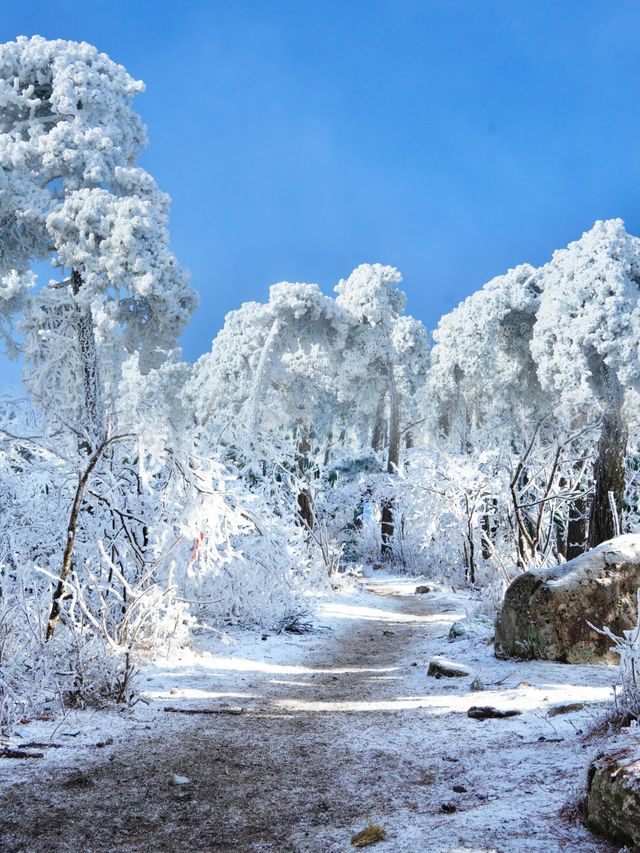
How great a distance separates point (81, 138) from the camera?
1384cm

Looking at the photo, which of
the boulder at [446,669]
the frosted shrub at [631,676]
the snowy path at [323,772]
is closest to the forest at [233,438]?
the frosted shrub at [631,676]

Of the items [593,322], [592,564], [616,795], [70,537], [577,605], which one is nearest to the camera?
[616,795]

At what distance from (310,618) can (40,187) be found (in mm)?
10290

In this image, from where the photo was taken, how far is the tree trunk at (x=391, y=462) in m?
22.1

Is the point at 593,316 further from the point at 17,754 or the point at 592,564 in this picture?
the point at 17,754

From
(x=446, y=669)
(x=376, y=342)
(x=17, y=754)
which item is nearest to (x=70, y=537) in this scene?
(x=17, y=754)

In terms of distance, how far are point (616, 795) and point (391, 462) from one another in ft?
63.8

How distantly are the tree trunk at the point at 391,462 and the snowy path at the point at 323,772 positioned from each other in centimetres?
1448

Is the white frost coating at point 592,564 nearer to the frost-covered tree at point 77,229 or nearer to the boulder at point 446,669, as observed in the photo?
the boulder at point 446,669

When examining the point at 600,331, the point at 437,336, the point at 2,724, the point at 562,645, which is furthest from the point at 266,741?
the point at 437,336

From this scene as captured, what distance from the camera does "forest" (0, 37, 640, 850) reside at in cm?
529

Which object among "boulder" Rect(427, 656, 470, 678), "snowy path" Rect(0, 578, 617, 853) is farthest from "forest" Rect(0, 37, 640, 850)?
"boulder" Rect(427, 656, 470, 678)

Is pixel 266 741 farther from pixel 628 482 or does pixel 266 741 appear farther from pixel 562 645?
pixel 628 482

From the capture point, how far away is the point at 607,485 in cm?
921
